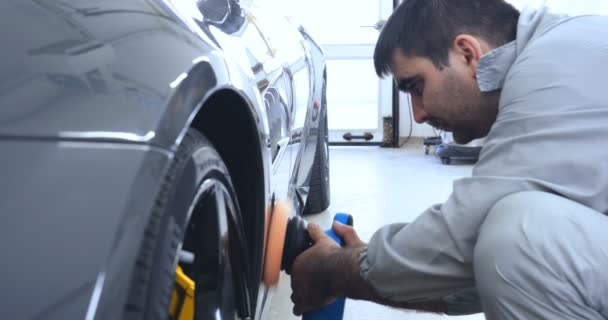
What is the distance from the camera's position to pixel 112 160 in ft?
1.96

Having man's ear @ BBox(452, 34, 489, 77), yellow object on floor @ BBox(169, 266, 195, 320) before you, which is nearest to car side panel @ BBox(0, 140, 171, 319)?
yellow object on floor @ BBox(169, 266, 195, 320)

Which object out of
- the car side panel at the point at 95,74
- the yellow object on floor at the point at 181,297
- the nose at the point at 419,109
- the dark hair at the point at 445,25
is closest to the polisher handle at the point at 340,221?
the nose at the point at 419,109

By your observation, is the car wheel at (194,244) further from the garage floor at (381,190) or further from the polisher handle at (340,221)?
the garage floor at (381,190)


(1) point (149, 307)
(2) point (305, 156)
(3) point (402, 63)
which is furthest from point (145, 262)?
(2) point (305, 156)

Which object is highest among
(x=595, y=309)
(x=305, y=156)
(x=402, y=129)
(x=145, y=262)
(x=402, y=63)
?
(x=145, y=262)

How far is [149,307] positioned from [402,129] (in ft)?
18.5

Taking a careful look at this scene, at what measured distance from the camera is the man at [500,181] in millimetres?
1016

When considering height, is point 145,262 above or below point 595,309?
above

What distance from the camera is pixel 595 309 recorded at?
3.29ft

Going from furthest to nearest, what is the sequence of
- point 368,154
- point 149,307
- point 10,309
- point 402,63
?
1. point 368,154
2. point 402,63
3. point 149,307
4. point 10,309

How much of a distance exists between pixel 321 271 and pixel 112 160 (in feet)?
2.74

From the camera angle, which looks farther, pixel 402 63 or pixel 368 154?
pixel 368 154

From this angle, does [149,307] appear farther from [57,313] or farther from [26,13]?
[26,13]

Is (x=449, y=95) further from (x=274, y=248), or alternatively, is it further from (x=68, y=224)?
(x=68, y=224)
